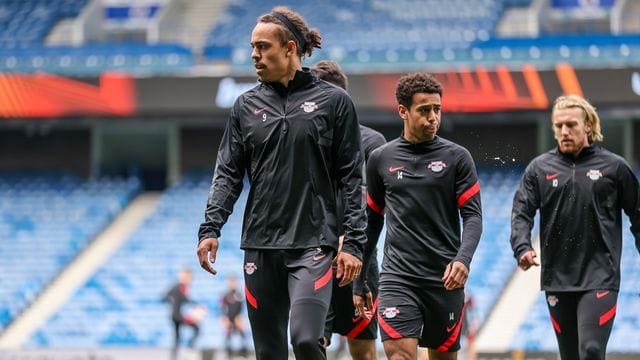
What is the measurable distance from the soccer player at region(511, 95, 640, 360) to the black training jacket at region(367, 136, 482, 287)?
3.22 ft

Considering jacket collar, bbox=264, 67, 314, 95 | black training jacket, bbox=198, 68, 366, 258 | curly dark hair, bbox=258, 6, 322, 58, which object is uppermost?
curly dark hair, bbox=258, 6, 322, 58

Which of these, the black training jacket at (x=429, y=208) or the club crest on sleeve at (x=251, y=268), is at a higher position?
the black training jacket at (x=429, y=208)

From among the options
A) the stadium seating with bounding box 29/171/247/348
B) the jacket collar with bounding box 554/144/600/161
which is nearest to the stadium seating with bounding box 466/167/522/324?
the stadium seating with bounding box 29/171/247/348

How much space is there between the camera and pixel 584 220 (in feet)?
29.0

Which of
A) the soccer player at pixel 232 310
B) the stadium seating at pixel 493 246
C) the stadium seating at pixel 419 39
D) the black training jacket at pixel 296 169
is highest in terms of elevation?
the stadium seating at pixel 419 39

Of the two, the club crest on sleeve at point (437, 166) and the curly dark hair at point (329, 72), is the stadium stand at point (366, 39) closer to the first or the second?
the curly dark hair at point (329, 72)

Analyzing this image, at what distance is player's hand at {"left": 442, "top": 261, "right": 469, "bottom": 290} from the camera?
24.9ft

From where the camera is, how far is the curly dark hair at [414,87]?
8.01 meters

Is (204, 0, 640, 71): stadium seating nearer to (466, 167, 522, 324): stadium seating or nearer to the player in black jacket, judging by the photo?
(466, 167, 522, 324): stadium seating

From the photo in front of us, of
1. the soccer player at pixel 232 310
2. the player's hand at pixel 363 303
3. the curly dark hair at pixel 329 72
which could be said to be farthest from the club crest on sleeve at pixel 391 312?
the soccer player at pixel 232 310

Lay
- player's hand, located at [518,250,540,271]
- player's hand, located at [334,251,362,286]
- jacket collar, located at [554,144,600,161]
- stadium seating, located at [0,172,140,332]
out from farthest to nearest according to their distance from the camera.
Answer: stadium seating, located at [0,172,140,332], jacket collar, located at [554,144,600,161], player's hand, located at [518,250,540,271], player's hand, located at [334,251,362,286]

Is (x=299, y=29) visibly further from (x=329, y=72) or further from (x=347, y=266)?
(x=329, y=72)

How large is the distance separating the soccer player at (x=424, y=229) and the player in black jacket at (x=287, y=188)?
821 millimetres

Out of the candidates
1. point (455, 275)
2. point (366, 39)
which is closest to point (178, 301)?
point (366, 39)
